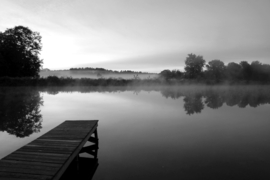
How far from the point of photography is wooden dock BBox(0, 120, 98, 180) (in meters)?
3.32

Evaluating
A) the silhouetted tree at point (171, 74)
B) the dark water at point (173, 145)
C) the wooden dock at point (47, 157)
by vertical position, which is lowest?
the dark water at point (173, 145)

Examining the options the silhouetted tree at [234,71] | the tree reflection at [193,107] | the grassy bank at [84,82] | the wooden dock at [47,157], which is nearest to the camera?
the wooden dock at [47,157]

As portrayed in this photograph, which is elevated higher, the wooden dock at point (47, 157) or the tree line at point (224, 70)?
the tree line at point (224, 70)

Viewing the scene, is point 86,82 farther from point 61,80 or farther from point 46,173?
point 46,173

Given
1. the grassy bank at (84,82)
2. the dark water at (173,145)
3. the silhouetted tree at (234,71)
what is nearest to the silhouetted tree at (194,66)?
the silhouetted tree at (234,71)

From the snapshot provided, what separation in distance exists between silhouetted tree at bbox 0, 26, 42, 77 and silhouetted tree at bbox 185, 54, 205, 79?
1803 inches

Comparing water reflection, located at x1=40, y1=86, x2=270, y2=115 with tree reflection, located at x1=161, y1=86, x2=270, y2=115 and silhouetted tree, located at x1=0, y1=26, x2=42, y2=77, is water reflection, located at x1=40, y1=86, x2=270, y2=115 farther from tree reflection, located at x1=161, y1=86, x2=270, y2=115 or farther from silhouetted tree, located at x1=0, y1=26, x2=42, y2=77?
silhouetted tree, located at x1=0, y1=26, x2=42, y2=77

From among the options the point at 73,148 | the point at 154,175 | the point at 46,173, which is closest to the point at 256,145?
the point at 154,175

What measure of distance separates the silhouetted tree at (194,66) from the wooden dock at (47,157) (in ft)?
183

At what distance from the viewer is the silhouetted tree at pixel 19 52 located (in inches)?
1469

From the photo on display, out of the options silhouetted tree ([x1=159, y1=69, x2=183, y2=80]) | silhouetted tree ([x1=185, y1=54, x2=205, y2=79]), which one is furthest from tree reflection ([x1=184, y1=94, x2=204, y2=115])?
silhouetted tree ([x1=185, y1=54, x2=205, y2=79])

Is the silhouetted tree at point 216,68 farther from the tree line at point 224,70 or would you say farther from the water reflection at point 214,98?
the water reflection at point 214,98

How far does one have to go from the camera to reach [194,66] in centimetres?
5738

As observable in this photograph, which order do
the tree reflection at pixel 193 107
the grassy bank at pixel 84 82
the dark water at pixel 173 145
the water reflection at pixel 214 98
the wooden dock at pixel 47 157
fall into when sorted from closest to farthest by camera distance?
the wooden dock at pixel 47 157 < the dark water at pixel 173 145 < the tree reflection at pixel 193 107 < the water reflection at pixel 214 98 < the grassy bank at pixel 84 82
